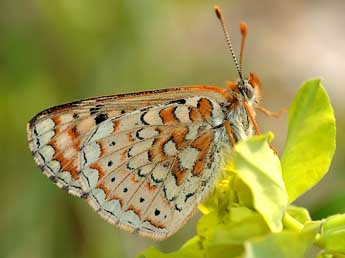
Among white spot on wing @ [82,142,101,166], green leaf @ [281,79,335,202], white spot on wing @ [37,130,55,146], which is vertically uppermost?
white spot on wing @ [37,130,55,146]

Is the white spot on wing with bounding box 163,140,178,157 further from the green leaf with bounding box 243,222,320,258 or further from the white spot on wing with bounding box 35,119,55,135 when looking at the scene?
the green leaf with bounding box 243,222,320,258

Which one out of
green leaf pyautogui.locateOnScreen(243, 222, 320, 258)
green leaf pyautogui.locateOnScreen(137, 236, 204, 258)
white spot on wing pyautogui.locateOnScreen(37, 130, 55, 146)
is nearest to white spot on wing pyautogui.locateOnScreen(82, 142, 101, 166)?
white spot on wing pyautogui.locateOnScreen(37, 130, 55, 146)

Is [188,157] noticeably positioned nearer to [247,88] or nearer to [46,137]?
[247,88]

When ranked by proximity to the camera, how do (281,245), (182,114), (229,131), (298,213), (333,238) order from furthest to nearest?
(182,114)
(229,131)
(298,213)
(333,238)
(281,245)

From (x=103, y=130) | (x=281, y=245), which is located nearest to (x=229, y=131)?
(x=103, y=130)

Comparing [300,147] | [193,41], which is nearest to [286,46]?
[193,41]

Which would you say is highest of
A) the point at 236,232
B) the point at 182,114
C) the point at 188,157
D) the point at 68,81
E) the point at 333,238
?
the point at 68,81
